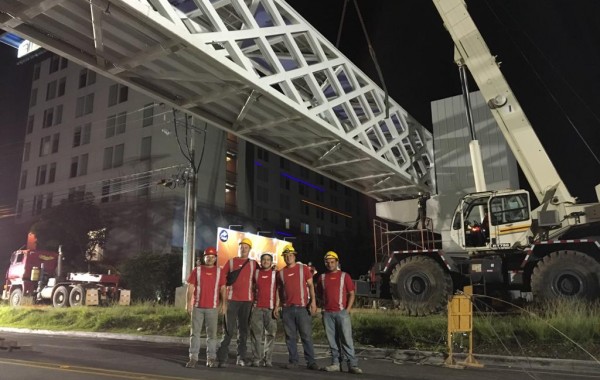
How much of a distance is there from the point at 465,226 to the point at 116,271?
2817 centimetres

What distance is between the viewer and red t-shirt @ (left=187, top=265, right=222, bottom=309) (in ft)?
26.8

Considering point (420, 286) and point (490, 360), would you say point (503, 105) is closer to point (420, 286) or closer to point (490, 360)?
point (420, 286)

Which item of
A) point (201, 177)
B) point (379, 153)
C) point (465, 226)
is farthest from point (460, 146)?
point (201, 177)

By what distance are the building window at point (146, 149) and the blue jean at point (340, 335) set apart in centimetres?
3799

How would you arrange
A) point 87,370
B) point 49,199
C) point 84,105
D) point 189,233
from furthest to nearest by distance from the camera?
point 84,105 → point 49,199 → point 189,233 → point 87,370

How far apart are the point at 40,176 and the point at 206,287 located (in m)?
50.7

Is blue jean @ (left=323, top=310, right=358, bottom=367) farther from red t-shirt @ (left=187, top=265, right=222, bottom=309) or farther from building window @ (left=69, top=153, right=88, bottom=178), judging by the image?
building window @ (left=69, top=153, right=88, bottom=178)

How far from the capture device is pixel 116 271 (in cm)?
3494

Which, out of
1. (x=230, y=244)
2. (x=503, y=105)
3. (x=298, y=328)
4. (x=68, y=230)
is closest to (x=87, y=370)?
(x=298, y=328)

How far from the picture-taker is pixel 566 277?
11844mm

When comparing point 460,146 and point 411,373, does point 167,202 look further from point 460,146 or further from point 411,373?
point 411,373

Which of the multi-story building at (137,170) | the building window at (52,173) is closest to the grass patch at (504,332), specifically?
the multi-story building at (137,170)

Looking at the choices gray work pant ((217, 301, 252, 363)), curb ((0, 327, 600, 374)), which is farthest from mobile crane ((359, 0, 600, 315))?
gray work pant ((217, 301, 252, 363))

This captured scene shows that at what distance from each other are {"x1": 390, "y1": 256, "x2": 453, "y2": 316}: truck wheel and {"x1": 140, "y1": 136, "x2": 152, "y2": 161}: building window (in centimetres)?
3376
